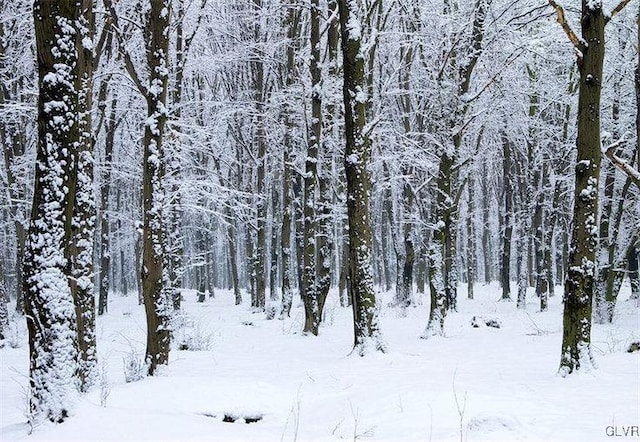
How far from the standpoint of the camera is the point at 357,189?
10086 millimetres

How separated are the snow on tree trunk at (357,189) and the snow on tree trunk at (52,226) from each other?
576 centimetres

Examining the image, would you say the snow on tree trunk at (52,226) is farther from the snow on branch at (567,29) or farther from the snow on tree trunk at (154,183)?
the snow on branch at (567,29)

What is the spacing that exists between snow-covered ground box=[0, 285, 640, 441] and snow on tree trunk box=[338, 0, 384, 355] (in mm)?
609

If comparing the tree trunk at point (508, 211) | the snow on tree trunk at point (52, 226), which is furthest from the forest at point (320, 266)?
the tree trunk at point (508, 211)

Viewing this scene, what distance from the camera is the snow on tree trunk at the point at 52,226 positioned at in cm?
480

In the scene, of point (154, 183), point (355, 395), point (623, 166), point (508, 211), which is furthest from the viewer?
point (508, 211)

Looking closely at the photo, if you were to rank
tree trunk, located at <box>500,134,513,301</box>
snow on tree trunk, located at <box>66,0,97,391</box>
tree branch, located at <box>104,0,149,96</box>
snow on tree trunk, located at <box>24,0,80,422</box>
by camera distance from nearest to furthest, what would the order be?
snow on tree trunk, located at <box>24,0,80,422</box> < snow on tree trunk, located at <box>66,0,97,391</box> < tree branch, located at <box>104,0,149,96</box> < tree trunk, located at <box>500,134,513,301</box>

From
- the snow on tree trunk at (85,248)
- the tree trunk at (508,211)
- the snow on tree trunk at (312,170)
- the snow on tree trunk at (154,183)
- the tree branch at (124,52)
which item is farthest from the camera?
the tree trunk at (508,211)

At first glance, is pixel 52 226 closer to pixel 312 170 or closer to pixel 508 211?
pixel 312 170

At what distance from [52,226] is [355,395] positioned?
13.7 feet

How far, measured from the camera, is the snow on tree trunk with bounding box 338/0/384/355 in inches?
392

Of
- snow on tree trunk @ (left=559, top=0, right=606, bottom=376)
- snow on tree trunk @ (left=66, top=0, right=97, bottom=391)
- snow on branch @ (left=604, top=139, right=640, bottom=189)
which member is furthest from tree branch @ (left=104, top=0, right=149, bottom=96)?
snow on branch @ (left=604, top=139, right=640, bottom=189)

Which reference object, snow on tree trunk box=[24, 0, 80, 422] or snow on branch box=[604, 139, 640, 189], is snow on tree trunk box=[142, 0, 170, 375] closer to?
snow on tree trunk box=[24, 0, 80, 422]

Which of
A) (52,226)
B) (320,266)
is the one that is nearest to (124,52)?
(52,226)
